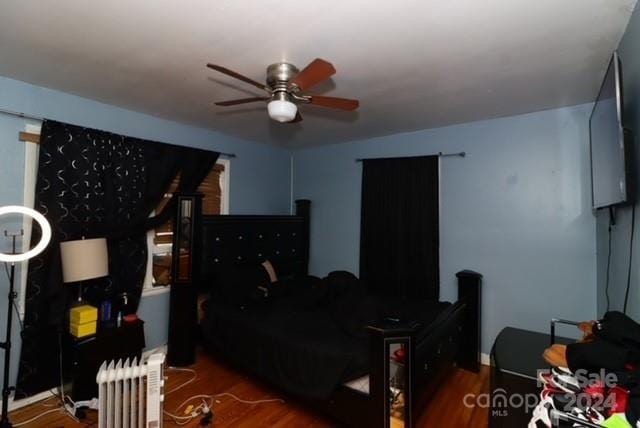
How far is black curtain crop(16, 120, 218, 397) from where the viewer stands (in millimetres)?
2307

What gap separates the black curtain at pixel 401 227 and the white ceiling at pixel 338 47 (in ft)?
3.01

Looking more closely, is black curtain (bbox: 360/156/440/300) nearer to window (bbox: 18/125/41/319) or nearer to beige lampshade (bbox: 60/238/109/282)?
beige lampshade (bbox: 60/238/109/282)

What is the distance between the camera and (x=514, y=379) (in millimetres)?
1600

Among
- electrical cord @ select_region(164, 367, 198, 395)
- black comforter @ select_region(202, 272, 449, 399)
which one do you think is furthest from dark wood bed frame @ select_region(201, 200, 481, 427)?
electrical cord @ select_region(164, 367, 198, 395)

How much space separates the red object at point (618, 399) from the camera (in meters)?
0.91

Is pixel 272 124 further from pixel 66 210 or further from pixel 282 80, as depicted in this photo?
pixel 66 210

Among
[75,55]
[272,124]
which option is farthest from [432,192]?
[75,55]

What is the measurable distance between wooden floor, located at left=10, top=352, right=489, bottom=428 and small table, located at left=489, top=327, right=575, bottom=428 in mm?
512

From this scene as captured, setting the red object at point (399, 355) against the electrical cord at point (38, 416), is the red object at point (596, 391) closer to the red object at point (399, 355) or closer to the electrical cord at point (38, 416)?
the red object at point (399, 355)

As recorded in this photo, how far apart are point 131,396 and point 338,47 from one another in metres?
2.52

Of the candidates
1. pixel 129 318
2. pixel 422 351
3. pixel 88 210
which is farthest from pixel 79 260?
pixel 422 351

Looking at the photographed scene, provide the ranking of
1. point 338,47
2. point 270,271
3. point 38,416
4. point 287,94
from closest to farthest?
point 338,47 < point 287,94 < point 38,416 < point 270,271

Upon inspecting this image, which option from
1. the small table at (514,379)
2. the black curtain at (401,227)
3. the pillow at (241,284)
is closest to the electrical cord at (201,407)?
the pillow at (241,284)

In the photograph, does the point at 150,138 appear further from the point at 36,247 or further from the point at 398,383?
the point at 398,383
